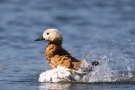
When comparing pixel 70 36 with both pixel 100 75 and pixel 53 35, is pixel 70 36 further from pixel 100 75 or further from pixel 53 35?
pixel 100 75

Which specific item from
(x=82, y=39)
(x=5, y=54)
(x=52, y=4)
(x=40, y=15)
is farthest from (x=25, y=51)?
(x=52, y=4)

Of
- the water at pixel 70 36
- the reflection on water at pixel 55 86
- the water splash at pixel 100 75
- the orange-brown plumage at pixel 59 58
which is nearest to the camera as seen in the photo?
the reflection on water at pixel 55 86

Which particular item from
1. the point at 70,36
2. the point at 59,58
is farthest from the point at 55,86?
the point at 70,36

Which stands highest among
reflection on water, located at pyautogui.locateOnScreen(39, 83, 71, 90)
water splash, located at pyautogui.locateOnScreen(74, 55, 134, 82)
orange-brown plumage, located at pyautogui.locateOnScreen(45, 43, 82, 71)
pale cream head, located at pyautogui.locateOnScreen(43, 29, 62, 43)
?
pale cream head, located at pyautogui.locateOnScreen(43, 29, 62, 43)

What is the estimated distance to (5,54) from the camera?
1877 cm

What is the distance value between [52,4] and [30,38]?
7784 millimetres

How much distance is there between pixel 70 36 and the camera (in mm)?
21625

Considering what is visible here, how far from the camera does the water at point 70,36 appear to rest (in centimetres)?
1446

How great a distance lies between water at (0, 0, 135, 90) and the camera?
1446cm

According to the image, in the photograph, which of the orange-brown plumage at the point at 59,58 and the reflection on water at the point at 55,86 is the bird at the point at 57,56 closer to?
the orange-brown plumage at the point at 59,58

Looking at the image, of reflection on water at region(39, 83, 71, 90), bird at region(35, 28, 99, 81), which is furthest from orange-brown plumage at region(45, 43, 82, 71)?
reflection on water at region(39, 83, 71, 90)

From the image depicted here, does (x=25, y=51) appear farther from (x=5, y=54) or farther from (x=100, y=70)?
(x=100, y=70)

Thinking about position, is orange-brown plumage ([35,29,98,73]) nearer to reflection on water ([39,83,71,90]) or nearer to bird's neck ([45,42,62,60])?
bird's neck ([45,42,62,60])

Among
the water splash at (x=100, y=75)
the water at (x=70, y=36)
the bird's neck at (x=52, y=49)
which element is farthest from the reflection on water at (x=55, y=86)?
the bird's neck at (x=52, y=49)
